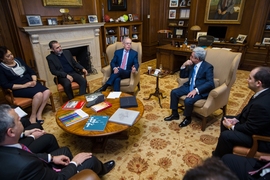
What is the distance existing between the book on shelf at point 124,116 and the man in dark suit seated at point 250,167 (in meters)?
0.96

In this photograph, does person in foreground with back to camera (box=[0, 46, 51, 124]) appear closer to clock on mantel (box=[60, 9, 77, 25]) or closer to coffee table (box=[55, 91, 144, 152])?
coffee table (box=[55, 91, 144, 152])

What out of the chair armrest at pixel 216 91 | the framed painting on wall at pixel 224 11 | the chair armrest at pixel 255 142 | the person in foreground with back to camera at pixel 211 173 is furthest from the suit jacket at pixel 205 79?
the framed painting on wall at pixel 224 11

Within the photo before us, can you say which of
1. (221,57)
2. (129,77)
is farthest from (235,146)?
(129,77)

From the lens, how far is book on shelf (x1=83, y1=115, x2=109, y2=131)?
1756mm

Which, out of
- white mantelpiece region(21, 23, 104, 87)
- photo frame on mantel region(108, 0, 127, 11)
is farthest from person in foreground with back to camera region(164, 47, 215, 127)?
photo frame on mantel region(108, 0, 127, 11)

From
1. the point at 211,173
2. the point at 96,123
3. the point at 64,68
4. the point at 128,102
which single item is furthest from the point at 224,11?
the point at 211,173

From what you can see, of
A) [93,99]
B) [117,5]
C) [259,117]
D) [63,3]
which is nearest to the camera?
[259,117]

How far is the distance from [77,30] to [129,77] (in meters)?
1.91

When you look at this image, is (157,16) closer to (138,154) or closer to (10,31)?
(10,31)

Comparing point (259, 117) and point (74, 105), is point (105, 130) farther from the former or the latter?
point (259, 117)

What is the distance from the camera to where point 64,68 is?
3.18 meters

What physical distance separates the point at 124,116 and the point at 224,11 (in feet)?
15.5

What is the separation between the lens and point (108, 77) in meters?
3.36

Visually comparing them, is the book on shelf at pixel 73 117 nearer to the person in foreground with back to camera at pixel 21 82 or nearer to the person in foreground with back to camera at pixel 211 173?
the person in foreground with back to camera at pixel 21 82
